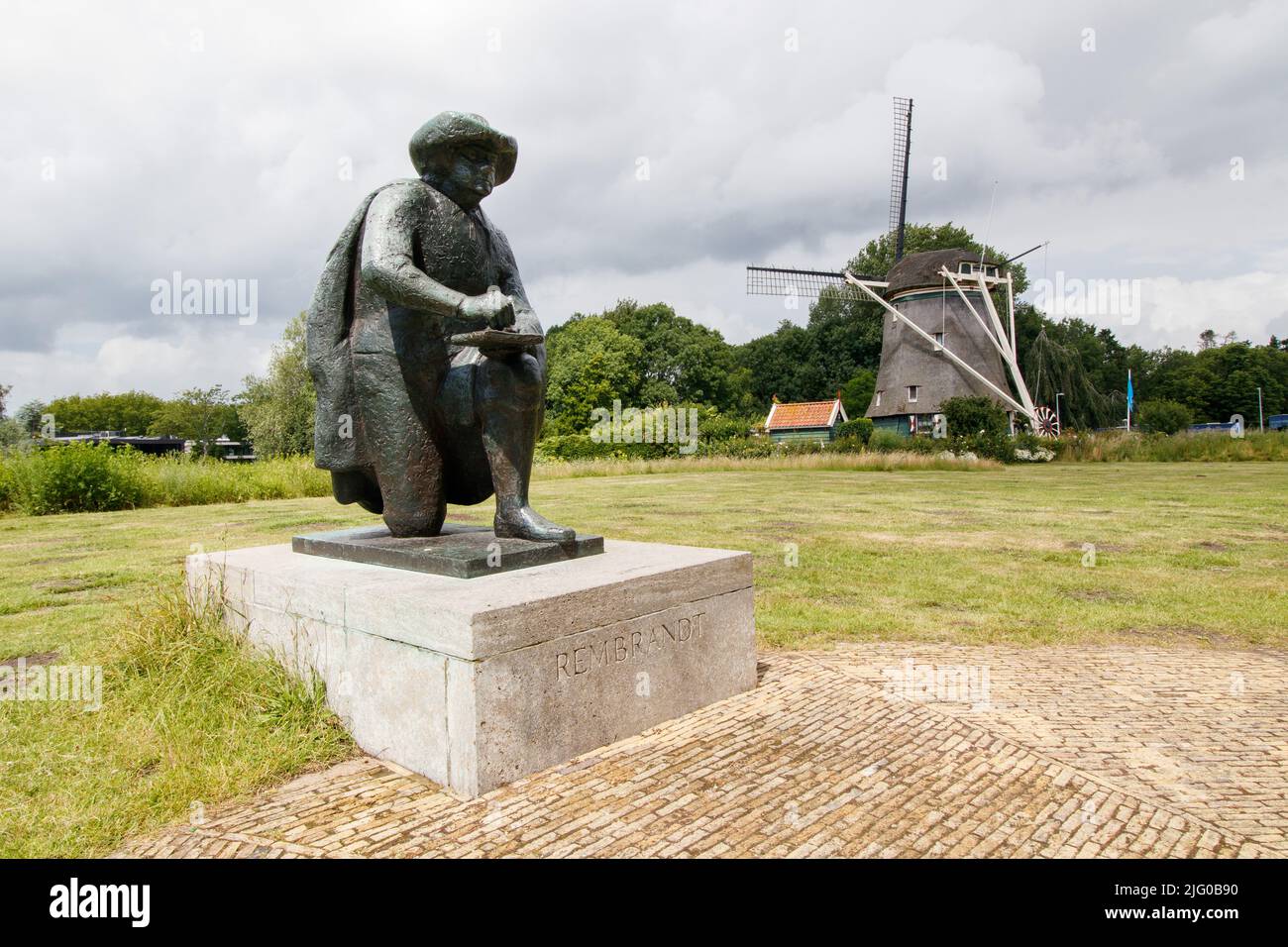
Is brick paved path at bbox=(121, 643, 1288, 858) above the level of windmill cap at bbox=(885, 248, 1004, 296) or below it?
below

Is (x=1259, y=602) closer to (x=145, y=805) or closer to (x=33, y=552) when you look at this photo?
(x=145, y=805)

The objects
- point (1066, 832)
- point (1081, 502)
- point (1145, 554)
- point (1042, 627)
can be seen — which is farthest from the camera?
point (1081, 502)

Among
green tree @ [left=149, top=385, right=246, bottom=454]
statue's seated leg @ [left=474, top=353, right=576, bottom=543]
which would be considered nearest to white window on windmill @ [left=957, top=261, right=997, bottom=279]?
statue's seated leg @ [left=474, top=353, right=576, bottom=543]

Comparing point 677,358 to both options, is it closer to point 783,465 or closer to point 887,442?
point 887,442

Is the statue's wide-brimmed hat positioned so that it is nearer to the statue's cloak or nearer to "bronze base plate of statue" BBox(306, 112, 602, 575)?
"bronze base plate of statue" BBox(306, 112, 602, 575)

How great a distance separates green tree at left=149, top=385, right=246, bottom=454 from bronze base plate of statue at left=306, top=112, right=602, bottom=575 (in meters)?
69.8

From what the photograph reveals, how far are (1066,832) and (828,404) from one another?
44.7 meters

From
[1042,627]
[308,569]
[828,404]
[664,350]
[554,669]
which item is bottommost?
[1042,627]

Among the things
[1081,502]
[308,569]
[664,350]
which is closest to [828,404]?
[664,350]

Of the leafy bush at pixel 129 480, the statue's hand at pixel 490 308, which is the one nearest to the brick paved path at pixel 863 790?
the statue's hand at pixel 490 308

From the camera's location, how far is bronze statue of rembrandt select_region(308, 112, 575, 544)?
13.2 feet

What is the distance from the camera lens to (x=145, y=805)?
2871 millimetres

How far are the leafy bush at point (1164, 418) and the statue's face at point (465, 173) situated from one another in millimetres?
49114

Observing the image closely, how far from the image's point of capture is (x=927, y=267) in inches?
1529
